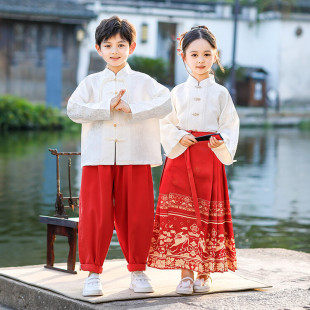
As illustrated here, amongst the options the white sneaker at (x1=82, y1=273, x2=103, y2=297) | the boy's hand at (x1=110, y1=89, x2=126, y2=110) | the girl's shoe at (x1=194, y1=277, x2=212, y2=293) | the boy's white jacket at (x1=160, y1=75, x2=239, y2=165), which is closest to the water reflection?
the girl's shoe at (x1=194, y1=277, x2=212, y2=293)

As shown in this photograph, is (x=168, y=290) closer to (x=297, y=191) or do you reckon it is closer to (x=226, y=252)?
(x=226, y=252)

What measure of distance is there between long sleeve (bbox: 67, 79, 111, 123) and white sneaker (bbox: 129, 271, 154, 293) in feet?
2.64

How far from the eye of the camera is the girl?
162 inches

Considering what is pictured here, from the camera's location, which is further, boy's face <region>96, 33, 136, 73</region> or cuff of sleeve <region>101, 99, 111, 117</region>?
boy's face <region>96, 33, 136, 73</region>

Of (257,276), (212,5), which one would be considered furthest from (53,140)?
(212,5)

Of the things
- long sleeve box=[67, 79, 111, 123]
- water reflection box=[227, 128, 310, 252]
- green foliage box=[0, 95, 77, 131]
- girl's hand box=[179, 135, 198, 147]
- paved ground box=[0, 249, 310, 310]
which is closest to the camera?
paved ground box=[0, 249, 310, 310]

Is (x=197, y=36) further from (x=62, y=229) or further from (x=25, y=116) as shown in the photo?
(x=25, y=116)

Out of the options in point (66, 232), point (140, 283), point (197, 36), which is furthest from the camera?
point (66, 232)

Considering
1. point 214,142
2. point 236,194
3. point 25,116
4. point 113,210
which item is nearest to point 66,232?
point 113,210

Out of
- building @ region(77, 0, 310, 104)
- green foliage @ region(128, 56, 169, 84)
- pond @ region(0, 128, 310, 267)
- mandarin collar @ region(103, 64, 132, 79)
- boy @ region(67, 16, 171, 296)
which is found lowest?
pond @ region(0, 128, 310, 267)

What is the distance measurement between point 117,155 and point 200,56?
69cm

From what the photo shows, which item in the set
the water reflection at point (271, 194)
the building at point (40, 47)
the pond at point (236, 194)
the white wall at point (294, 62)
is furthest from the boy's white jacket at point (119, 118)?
the white wall at point (294, 62)

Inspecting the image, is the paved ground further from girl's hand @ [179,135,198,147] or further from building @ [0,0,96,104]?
building @ [0,0,96,104]

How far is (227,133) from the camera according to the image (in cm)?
418
